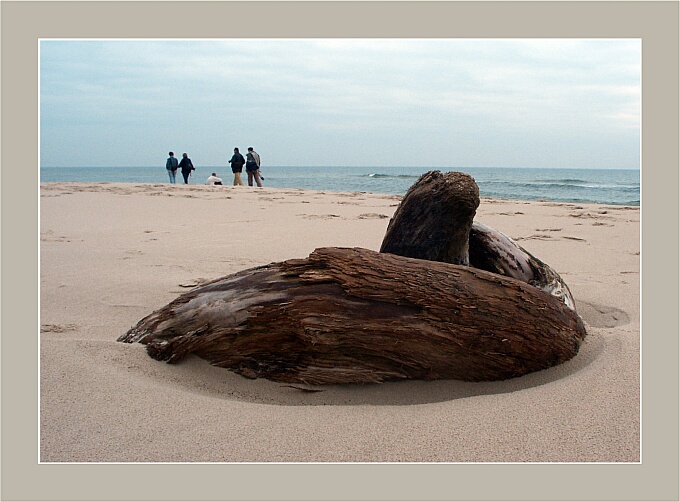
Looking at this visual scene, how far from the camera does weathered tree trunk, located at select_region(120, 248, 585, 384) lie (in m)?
2.74

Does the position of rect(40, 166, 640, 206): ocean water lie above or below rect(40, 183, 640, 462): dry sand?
above

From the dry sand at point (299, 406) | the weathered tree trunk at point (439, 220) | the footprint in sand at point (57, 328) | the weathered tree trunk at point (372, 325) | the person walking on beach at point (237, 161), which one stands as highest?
the person walking on beach at point (237, 161)

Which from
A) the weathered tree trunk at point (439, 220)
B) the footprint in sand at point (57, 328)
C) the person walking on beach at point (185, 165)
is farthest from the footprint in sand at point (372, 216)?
the person walking on beach at point (185, 165)

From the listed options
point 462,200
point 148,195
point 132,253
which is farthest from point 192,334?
point 148,195

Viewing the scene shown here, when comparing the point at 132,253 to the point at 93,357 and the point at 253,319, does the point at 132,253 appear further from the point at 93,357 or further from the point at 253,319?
the point at 253,319

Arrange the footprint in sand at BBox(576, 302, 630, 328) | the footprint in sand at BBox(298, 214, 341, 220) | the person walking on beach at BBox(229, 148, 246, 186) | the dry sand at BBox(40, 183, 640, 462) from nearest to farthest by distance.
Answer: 1. the dry sand at BBox(40, 183, 640, 462)
2. the footprint in sand at BBox(576, 302, 630, 328)
3. the footprint in sand at BBox(298, 214, 341, 220)
4. the person walking on beach at BBox(229, 148, 246, 186)

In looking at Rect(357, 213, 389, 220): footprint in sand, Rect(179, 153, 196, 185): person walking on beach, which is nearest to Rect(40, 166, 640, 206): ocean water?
Rect(357, 213, 389, 220): footprint in sand

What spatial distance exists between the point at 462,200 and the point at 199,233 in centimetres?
471

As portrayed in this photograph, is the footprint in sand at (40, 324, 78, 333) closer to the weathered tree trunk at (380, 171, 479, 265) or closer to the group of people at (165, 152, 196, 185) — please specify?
the weathered tree trunk at (380, 171, 479, 265)

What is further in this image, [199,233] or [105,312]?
[199,233]

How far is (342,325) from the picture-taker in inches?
107

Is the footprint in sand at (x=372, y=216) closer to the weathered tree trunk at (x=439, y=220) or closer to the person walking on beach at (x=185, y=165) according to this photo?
the weathered tree trunk at (x=439, y=220)

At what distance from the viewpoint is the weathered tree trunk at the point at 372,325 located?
108 inches

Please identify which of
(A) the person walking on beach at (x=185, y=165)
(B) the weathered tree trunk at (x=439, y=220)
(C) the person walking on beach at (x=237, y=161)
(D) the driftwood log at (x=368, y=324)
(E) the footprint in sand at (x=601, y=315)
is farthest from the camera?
(A) the person walking on beach at (x=185, y=165)
